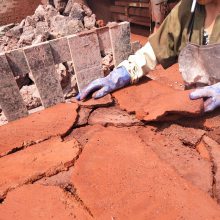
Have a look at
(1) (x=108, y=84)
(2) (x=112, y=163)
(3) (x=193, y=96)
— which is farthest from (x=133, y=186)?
(1) (x=108, y=84)

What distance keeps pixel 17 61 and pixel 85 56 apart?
672 millimetres

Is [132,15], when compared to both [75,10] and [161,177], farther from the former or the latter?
[161,177]

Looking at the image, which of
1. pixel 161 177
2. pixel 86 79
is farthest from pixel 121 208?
pixel 86 79

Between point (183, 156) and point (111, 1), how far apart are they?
8.67m

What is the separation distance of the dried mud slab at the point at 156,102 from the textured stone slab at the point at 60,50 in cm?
79

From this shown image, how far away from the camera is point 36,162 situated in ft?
5.24

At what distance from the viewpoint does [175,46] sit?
2428mm

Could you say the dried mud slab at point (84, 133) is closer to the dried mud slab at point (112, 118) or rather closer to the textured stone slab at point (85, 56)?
the dried mud slab at point (112, 118)

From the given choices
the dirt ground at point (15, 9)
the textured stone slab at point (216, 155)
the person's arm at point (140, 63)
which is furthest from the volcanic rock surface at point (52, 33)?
the textured stone slab at point (216, 155)

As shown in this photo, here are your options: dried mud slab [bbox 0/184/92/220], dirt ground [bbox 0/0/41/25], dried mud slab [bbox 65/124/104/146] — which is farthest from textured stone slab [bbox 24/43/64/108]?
dirt ground [bbox 0/0/41/25]

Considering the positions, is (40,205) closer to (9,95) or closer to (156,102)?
(156,102)

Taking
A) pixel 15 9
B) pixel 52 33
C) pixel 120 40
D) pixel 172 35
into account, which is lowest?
pixel 52 33

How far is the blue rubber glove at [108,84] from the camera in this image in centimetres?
219

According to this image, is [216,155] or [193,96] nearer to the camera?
[216,155]
